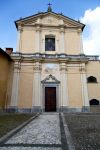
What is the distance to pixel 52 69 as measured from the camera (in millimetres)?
17734

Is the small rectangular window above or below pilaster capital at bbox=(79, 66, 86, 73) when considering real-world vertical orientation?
above

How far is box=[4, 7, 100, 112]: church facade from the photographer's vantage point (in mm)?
16656

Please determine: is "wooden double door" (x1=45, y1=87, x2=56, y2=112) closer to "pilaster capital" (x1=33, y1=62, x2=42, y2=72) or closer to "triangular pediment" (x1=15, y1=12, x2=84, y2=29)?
"pilaster capital" (x1=33, y1=62, x2=42, y2=72)

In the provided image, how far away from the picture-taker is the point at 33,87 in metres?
16.9

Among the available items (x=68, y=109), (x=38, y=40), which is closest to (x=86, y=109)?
(x=68, y=109)

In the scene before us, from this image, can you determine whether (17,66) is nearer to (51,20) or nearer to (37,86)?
(37,86)

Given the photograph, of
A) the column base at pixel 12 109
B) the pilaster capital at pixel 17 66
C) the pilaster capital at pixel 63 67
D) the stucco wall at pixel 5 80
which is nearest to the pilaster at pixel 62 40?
the pilaster capital at pixel 63 67

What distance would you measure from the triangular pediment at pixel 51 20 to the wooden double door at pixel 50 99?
7871 millimetres

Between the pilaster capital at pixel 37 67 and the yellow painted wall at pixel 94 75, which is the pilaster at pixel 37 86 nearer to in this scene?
the pilaster capital at pixel 37 67

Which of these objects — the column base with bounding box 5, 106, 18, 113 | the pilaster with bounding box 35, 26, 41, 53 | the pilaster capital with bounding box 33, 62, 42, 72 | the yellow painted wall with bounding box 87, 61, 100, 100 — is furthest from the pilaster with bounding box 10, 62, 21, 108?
the yellow painted wall with bounding box 87, 61, 100, 100

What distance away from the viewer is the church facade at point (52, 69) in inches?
656

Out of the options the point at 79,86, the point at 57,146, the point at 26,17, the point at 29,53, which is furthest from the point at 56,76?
the point at 57,146

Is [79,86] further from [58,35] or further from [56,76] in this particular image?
[58,35]

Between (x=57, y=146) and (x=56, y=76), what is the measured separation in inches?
529
